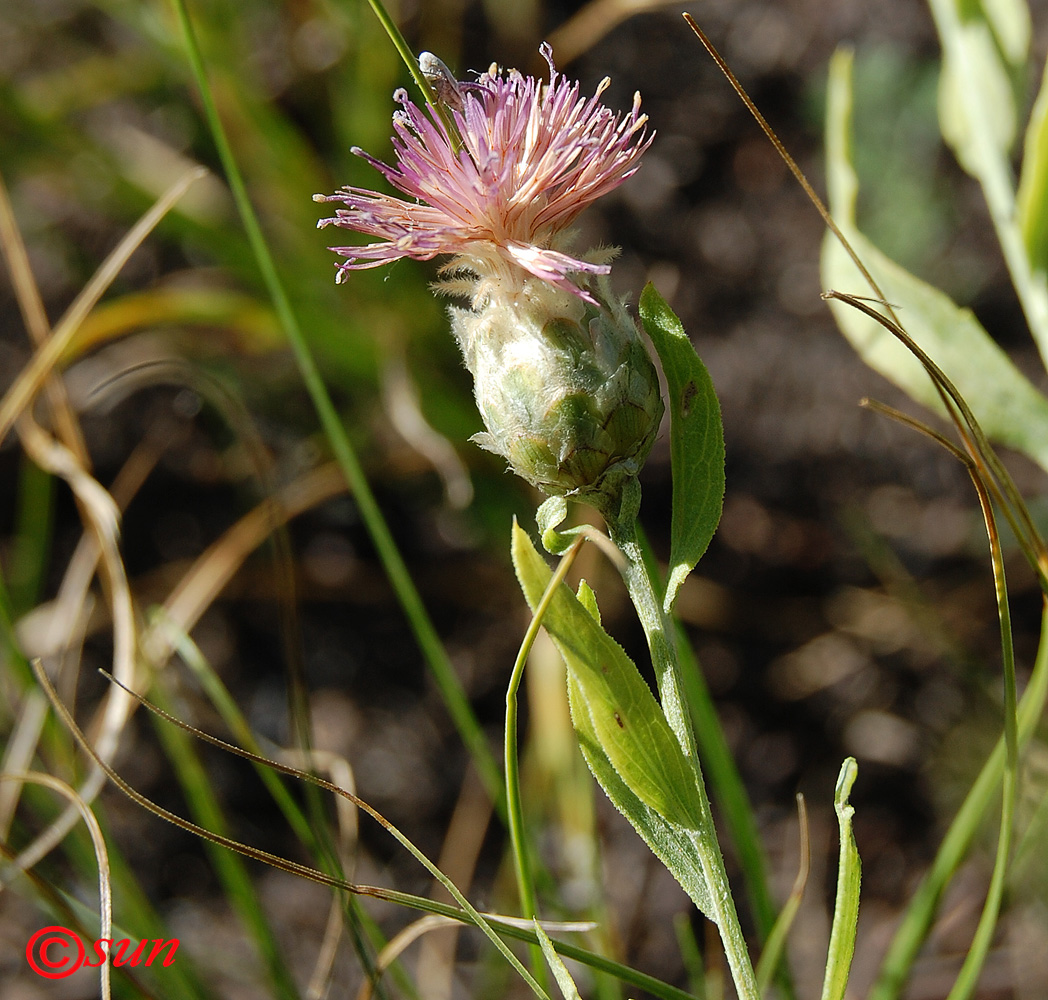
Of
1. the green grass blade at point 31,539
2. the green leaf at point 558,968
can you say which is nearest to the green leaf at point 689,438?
the green leaf at point 558,968

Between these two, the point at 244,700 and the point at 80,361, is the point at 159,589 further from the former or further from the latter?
the point at 80,361

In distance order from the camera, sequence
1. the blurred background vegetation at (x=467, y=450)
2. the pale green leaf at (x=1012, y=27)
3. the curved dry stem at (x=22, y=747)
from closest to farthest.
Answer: the pale green leaf at (x=1012, y=27), the curved dry stem at (x=22, y=747), the blurred background vegetation at (x=467, y=450)

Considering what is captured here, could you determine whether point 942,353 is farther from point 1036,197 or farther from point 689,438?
point 689,438

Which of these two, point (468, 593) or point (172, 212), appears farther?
point (468, 593)

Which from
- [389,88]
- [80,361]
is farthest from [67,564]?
[389,88]

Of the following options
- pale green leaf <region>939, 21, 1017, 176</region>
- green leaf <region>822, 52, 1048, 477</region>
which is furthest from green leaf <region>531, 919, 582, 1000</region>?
pale green leaf <region>939, 21, 1017, 176</region>

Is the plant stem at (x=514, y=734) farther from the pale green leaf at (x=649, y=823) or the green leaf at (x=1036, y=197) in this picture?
the green leaf at (x=1036, y=197)

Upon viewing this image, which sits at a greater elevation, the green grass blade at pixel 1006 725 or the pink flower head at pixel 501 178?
the pink flower head at pixel 501 178
